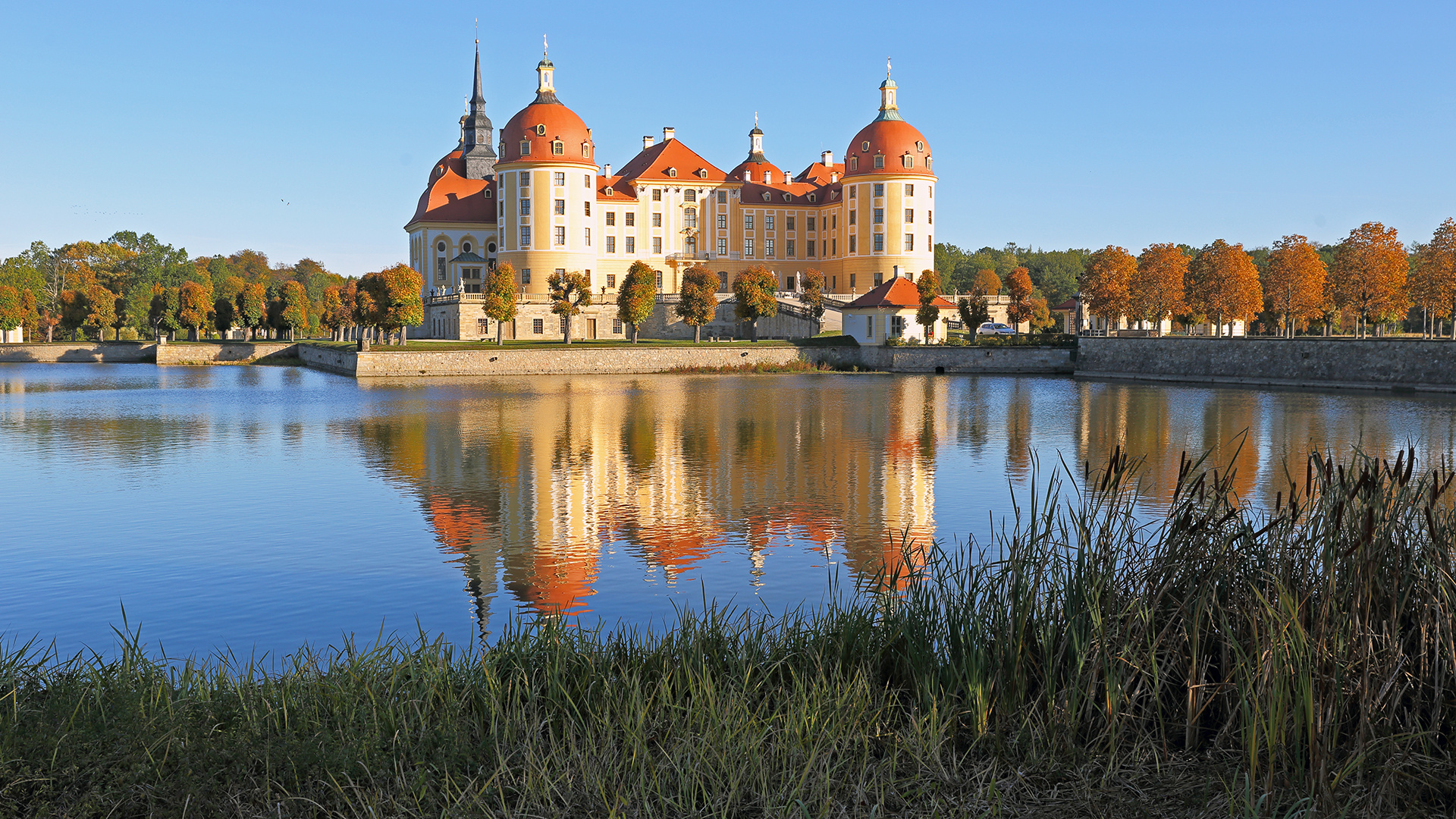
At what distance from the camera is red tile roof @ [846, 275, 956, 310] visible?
5650 cm

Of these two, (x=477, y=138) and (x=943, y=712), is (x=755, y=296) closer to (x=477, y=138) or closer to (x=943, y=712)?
(x=477, y=138)

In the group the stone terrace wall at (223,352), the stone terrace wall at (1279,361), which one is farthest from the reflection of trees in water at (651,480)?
the stone terrace wall at (223,352)

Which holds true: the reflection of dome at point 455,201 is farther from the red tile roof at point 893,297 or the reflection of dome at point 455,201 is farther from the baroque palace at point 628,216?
the red tile roof at point 893,297

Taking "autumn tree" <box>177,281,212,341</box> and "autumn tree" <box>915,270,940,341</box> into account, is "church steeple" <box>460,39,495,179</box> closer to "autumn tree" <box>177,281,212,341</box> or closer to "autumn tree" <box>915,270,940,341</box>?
"autumn tree" <box>177,281,212,341</box>

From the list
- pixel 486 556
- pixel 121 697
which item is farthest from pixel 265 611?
pixel 121 697

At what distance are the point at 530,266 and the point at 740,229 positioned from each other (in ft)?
52.4

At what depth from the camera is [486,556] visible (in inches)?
407

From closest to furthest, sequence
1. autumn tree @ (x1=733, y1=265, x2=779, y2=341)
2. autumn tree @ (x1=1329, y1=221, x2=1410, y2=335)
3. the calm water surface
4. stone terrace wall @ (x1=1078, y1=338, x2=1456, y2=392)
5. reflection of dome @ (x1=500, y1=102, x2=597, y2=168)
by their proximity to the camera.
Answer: the calm water surface
stone terrace wall @ (x1=1078, y1=338, x2=1456, y2=392)
autumn tree @ (x1=1329, y1=221, x2=1410, y2=335)
autumn tree @ (x1=733, y1=265, x2=779, y2=341)
reflection of dome @ (x1=500, y1=102, x2=597, y2=168)

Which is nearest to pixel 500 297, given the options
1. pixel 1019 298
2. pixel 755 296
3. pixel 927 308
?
pixel 755 296

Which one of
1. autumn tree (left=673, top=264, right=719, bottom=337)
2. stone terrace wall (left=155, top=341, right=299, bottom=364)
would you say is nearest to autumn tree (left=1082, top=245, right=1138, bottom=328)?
autumn tree (left=673, top=264, right=719, bottom=337)

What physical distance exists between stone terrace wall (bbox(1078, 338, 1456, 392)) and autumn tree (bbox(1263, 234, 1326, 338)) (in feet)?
33.8

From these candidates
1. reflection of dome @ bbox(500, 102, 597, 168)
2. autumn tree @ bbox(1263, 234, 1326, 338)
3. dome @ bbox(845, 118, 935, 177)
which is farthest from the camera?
dome @ bbox(845, 118, 935, 177)

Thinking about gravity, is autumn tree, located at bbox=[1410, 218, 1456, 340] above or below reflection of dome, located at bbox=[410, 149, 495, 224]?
below

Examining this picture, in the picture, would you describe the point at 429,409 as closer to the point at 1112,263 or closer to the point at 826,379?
the point at 826,379
